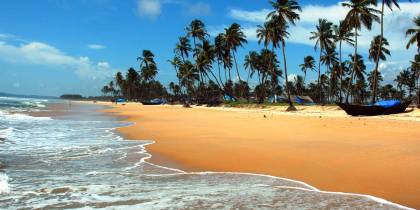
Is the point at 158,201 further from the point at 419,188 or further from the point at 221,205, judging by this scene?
the point at 419,188

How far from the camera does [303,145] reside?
1345 centimetres

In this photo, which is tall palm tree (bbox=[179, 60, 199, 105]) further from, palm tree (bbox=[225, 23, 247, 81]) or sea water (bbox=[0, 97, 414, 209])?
sea water (bbox=[0, 97, 414, 209])

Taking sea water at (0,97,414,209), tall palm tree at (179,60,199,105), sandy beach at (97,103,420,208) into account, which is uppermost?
tall palm tree at (179,60,199,105)

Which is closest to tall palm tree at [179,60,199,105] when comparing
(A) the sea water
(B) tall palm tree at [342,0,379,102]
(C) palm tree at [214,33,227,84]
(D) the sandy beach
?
(C) palm tree at [214,33,227,84]

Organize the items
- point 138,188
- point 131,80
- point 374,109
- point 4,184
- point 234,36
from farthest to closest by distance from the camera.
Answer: point 131,80 < point 234,36 < point 374,109 < point 4,184 < point 138,188

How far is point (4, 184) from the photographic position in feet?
25.6

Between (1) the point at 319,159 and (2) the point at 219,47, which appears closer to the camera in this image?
(1) the point at 319,159

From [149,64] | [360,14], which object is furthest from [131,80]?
[360,14]

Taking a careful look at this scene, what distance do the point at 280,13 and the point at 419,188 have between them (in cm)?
3961

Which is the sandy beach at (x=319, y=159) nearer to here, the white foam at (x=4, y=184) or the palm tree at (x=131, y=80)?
the white foam at (x=4, y=184)

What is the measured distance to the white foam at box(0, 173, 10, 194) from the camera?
7234 mm

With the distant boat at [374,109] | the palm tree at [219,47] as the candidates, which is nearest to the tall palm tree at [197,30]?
the palm tree at [219,47]

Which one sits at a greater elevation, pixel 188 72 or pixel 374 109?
pixel 188 72

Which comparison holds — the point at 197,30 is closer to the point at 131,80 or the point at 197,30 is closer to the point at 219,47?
the point at 219,47
